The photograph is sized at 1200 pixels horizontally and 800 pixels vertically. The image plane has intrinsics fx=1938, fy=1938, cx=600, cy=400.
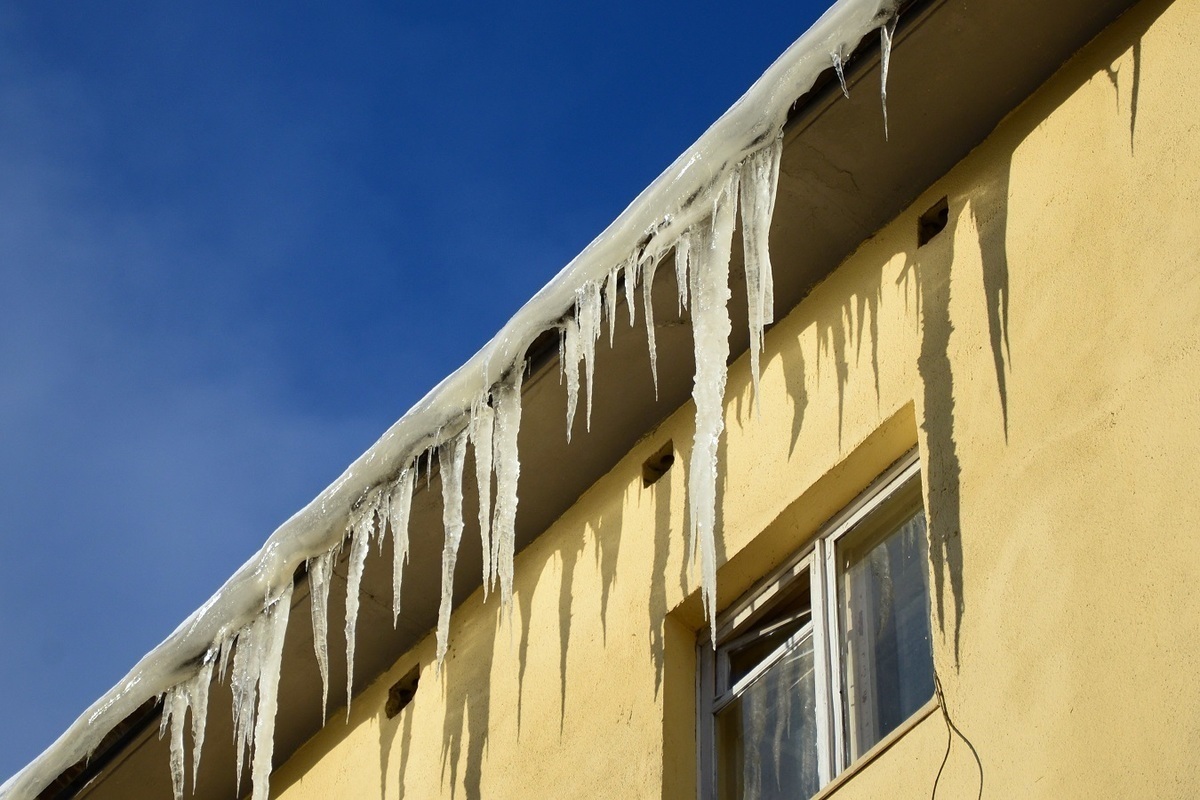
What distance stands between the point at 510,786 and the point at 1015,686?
1.96 meters

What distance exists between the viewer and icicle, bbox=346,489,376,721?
19.2 feet

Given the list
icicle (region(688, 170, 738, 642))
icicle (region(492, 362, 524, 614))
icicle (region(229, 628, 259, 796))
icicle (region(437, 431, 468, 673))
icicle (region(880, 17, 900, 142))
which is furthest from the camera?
icicle (region(229, 628, 259, 796))

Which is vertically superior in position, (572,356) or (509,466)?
(572,356)

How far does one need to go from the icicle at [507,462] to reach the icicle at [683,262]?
565 mm

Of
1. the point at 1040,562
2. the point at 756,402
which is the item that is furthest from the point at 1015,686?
the point at 756,402

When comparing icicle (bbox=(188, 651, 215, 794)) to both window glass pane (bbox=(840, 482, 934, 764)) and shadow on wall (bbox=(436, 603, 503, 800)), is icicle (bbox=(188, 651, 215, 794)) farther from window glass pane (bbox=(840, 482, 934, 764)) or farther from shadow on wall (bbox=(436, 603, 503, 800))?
window glass pane (bbox=(840, 482, 934, 764))

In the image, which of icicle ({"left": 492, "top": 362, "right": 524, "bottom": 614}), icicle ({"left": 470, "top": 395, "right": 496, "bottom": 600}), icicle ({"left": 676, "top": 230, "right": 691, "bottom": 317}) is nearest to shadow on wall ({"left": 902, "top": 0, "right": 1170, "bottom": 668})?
icicle ({"left": 676, "top": 230, "right": 691, "bottom": 317})

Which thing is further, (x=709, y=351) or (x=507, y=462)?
(x=507, y=462)

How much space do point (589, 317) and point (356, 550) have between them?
1.15 metres

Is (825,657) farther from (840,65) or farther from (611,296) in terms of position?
(840,65)

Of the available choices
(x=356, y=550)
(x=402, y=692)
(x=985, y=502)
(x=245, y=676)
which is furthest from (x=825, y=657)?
(x=245, y=676)

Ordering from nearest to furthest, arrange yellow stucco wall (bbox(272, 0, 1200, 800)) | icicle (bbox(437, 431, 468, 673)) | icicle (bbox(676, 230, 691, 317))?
yellow stucco wall (bbox(272, 0, 1200, 800))
icicle (bbox(676, 230, 691, 317))
icicle (bbox(437, 431, 468, 673))

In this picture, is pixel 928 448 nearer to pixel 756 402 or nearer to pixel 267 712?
pixel 756 402

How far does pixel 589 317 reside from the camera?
17.5 ft
